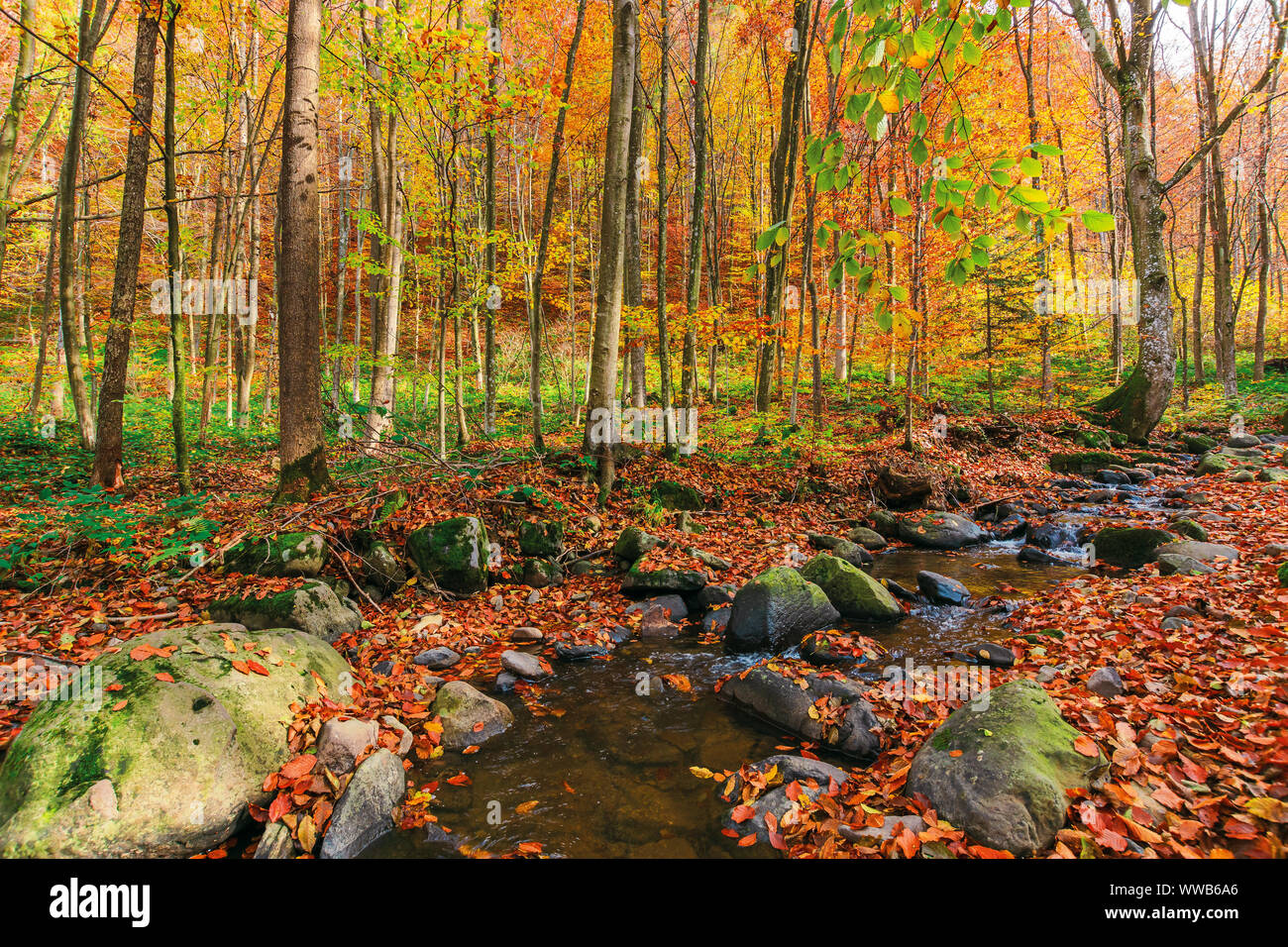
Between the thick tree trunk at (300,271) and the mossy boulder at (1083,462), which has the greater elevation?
the thick tree trunk at (300,271)

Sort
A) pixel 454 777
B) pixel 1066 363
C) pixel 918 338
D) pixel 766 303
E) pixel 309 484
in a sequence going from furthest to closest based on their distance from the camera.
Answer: pixel 1066 363
pixel 766 303
pixel 918 338
pixel 309 484
pixel 454 777

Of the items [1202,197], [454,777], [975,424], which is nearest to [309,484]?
[454,777]

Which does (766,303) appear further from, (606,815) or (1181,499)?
(606,815)

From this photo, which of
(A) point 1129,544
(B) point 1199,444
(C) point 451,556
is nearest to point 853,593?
(A) point 1129,544

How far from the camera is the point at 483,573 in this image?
7129 mm

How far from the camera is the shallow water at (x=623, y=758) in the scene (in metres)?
3.39

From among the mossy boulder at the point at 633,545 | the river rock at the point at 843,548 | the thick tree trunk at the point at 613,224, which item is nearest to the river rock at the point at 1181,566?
the river rock at the point at 843,548

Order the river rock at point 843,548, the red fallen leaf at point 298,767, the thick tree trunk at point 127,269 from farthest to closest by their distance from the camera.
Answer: the river rock at point 843,548
the thick tree trunk at point 127,269
the red fallen leaf at point 298,767

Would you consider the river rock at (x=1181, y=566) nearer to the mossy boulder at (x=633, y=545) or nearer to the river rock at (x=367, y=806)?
the mossy boulder at (x=633, y=545)

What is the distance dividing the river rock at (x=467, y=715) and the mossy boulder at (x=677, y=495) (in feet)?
18.4

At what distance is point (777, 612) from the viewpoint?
5961mm

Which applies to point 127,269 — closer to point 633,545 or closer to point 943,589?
point 633,545

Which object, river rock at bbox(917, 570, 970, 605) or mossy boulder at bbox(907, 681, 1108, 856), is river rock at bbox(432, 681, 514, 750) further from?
river rock at bbox(917, 570, 970, 605)
